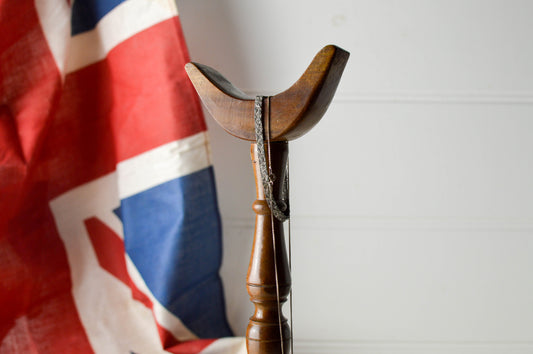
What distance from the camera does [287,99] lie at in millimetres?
522

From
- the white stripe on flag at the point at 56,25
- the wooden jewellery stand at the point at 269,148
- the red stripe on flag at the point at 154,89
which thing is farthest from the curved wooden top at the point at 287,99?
the white stripe on flag at the point at 56,25

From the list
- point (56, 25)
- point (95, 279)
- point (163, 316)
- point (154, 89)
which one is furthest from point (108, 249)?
point (56, 25)

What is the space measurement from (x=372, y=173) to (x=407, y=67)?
9.3 inches

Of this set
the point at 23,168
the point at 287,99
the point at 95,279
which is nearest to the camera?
the point at 287,99

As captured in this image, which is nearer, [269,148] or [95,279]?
[269,148]

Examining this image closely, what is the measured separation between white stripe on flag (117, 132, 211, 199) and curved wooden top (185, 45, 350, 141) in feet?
1.34

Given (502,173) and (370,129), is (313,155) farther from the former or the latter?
(502,173)

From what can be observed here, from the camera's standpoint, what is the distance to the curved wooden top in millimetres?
502

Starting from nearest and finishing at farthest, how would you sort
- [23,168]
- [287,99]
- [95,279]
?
[287,99] → [23,168] → [95,279]

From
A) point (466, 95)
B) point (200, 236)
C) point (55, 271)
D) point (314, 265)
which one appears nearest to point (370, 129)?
point (466, 95)

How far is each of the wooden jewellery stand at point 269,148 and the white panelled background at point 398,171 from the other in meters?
0.51

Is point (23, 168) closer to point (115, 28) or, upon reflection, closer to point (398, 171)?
point (115, 28)

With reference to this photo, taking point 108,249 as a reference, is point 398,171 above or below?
above

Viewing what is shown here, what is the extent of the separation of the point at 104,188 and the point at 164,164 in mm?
173
